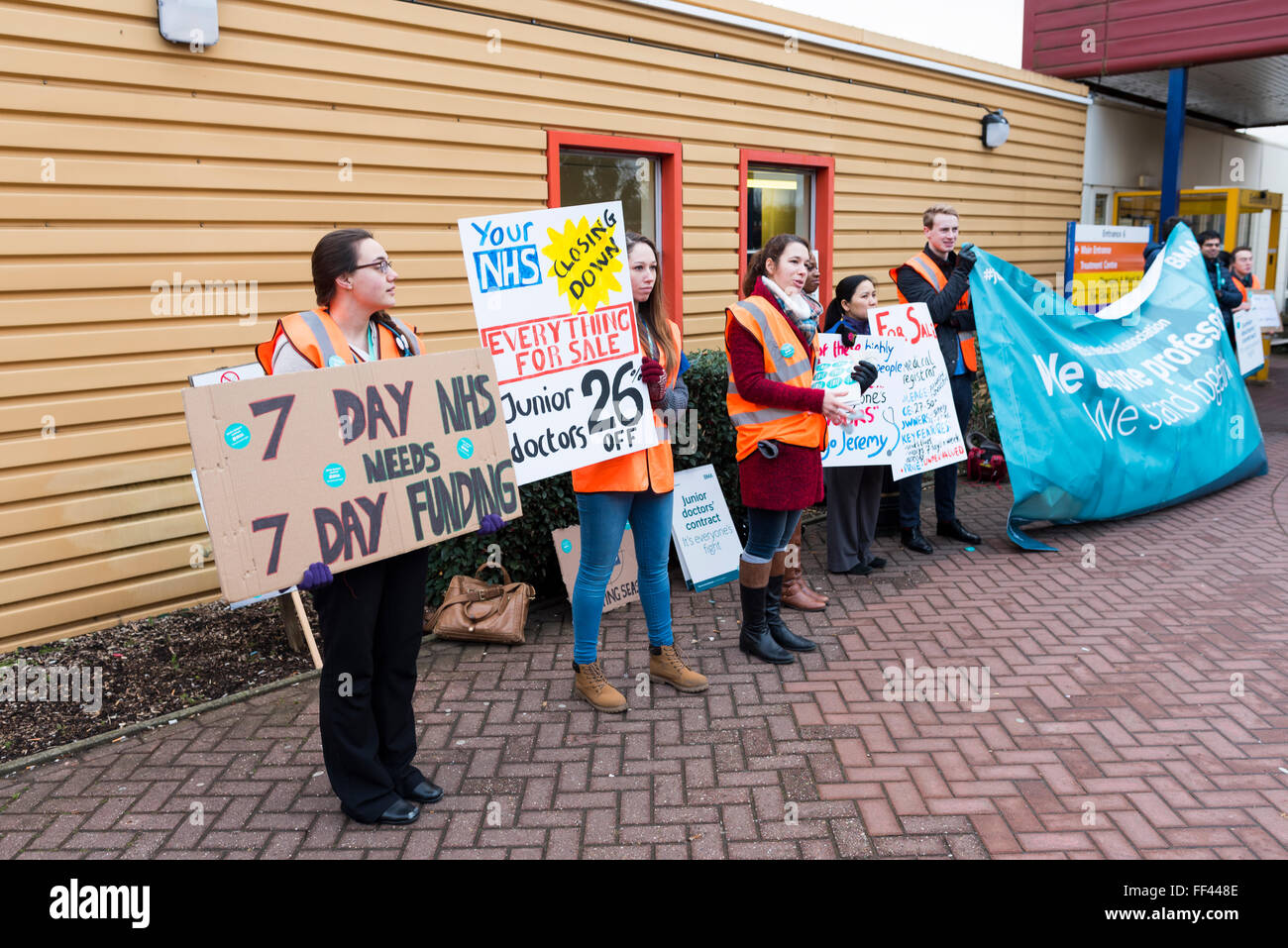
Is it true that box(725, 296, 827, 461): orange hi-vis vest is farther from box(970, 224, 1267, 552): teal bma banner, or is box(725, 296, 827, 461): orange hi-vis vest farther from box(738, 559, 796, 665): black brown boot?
box(970, 224, 1267, 552): teal bma banner

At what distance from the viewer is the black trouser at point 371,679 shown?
3152 mm

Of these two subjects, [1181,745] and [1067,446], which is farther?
[1067,446]

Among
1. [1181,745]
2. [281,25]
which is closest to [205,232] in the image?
[281,25]

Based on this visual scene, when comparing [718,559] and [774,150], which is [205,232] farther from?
[774,150]

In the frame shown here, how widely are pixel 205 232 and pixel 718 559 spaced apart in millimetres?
3574

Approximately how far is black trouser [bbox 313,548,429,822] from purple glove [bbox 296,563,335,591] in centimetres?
19

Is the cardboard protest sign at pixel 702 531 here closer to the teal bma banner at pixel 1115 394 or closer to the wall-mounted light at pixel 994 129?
the teal bma banner at pixel 1115 394

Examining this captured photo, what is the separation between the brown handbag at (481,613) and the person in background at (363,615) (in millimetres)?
1536

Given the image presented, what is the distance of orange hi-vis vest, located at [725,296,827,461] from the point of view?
4.39 metres

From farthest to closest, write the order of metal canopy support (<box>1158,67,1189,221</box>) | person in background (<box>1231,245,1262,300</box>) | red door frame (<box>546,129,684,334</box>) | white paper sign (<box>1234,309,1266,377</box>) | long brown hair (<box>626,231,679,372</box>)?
metal canopy support (<box>1158,67,1189,221</box>) → white paper sign (<box>1234,309,1266,377</box>) → person in background (<box>1231,245,1262,300</box>) → red door frame (<box>546,129,684,334</box>) → long brown hair (<box>626,231,679,372</box>)

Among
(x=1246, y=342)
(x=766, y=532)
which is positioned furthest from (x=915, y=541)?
(x=1246, y=342)

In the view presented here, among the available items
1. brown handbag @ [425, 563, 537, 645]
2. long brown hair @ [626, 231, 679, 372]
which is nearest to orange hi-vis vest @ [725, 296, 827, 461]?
long brown hair @ [626, 231, 679, 372]

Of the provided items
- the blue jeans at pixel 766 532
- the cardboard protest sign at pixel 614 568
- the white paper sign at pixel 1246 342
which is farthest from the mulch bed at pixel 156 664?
the white paper sign at pixel 1246 342
